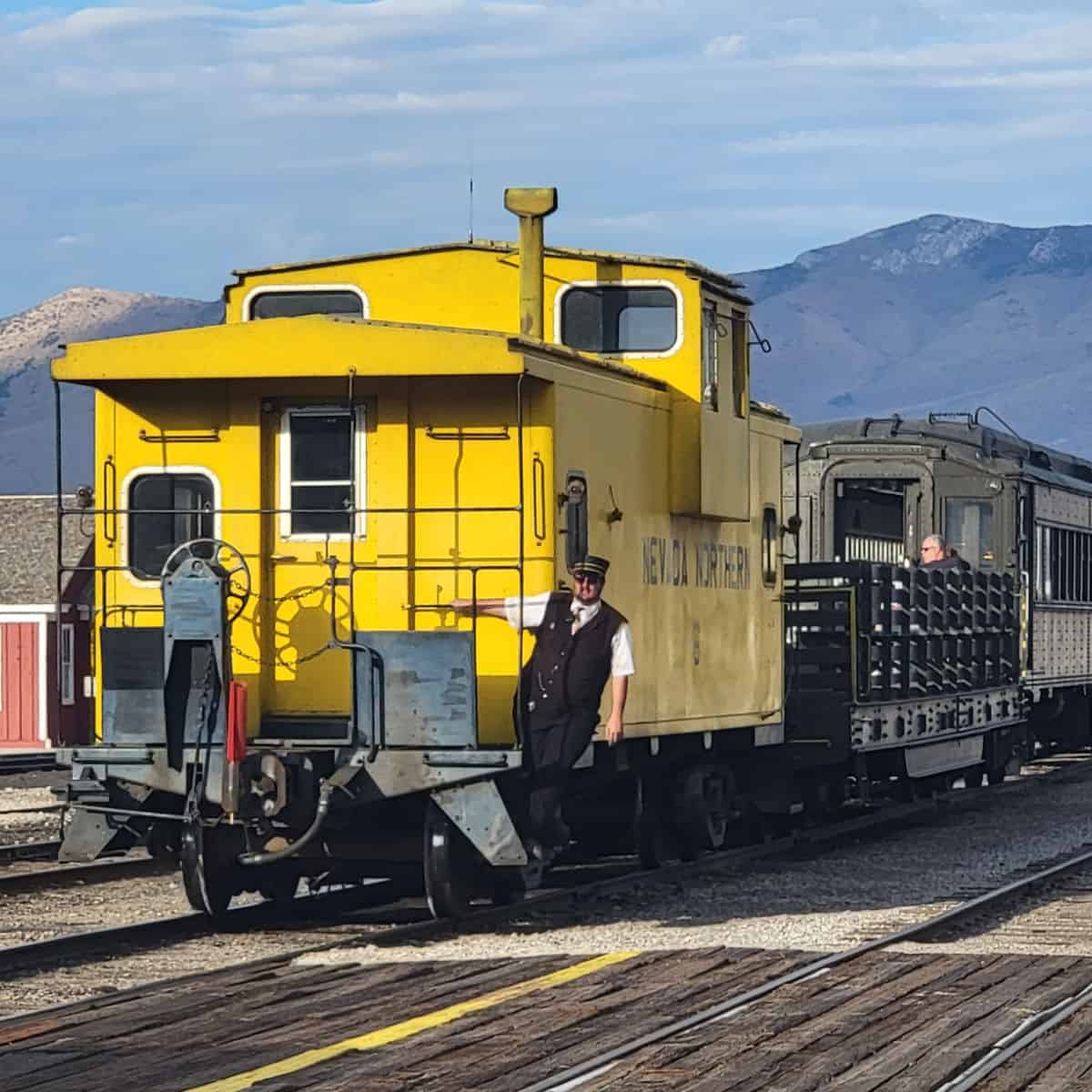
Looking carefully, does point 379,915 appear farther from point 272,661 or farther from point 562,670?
point 562,670

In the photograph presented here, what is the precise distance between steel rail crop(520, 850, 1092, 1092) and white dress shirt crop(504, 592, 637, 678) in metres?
2.01

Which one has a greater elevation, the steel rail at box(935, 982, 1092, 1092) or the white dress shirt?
the white dress shirt

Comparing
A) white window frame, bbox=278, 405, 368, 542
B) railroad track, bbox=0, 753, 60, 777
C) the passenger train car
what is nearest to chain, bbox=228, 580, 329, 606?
white window frame, bbox=278, 405, 368, 542

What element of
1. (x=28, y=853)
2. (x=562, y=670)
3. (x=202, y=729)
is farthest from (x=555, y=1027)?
(x=28, y=853)

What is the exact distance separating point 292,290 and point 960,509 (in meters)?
12.4

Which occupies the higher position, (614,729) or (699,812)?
(614,729)

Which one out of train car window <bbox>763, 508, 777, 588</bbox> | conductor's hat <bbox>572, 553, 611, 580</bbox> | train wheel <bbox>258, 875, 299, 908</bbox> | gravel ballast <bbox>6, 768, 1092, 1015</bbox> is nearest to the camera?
gravel ballast <bbox>6, 768, 1092, 1015</bbox>

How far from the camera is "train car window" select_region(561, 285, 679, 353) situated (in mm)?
14852

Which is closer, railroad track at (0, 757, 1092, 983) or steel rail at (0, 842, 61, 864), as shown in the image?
railroad track at (0, 757, 1092, 983)

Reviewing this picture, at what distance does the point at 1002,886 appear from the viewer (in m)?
15.1

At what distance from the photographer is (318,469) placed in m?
13.0

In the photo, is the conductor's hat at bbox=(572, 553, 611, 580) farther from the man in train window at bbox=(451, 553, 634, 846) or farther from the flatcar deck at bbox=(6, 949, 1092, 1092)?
the flatcar deck at bbox=(6, 949, 1092, 1092)

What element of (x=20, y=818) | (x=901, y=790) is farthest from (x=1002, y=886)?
(x=20, y=818)

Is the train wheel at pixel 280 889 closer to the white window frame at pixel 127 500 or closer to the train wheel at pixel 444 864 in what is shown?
the train wheel at pixel 444 864
